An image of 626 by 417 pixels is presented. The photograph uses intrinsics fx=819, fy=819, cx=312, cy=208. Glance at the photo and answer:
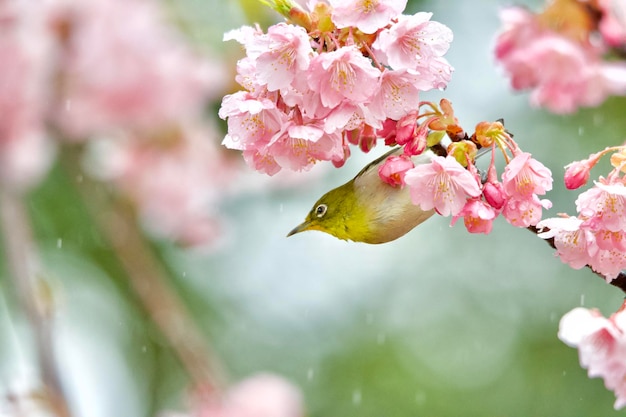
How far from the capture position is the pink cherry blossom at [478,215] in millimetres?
562

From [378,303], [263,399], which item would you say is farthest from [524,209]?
[378,303]

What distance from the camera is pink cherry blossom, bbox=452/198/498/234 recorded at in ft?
1.85

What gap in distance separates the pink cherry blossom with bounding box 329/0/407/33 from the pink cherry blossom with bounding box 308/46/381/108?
17 millimetres

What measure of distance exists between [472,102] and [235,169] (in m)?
1.62

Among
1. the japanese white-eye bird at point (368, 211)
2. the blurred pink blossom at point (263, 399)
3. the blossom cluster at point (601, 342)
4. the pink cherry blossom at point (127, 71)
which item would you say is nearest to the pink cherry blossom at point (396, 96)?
the japanese white-eye bird at point (368, 211)

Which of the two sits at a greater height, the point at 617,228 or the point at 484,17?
the point at 617,228

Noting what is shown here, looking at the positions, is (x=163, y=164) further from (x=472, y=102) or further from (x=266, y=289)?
(x=266, y=289)

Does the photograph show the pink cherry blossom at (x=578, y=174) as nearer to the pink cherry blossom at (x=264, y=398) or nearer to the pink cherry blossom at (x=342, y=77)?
the pink cherry blossom at (x=342, y=77)

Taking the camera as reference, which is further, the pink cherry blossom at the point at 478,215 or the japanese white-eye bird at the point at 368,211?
the japanese white-eye bird at the point at 368,211

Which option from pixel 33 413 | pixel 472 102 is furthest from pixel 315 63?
pixel 472 102

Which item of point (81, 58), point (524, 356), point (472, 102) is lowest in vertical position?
point (524, 356)

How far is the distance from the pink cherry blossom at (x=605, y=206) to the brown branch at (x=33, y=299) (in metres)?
0.41

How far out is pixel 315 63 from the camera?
0.55 m

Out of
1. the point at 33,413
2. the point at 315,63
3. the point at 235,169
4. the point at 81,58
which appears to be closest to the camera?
the point at 315,63
